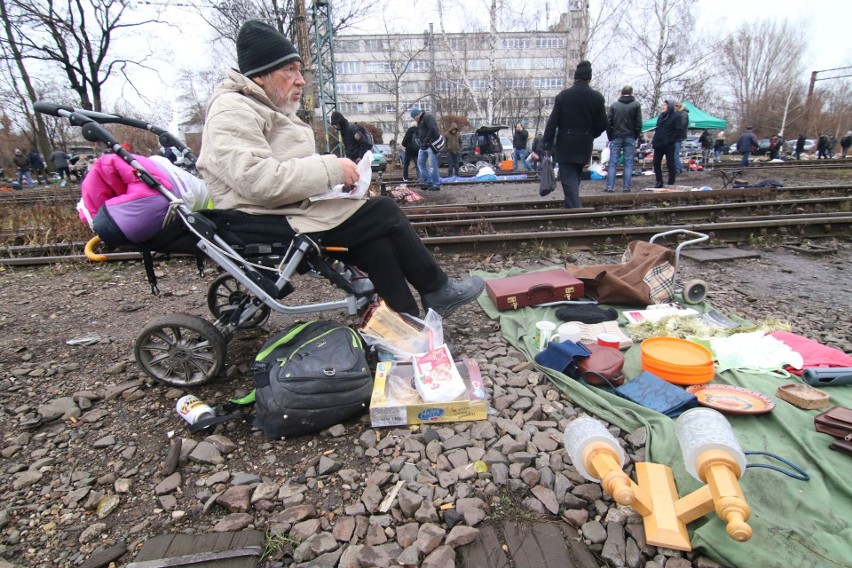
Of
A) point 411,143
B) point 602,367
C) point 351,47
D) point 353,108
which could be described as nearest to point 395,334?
point 602,367

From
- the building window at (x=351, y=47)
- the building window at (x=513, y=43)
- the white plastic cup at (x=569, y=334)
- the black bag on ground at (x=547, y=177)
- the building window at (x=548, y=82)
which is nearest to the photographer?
the white plastic cup at (x=569, y=334)

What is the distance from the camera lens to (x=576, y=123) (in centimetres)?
702

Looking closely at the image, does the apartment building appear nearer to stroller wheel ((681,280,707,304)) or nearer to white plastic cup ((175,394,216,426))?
stroller wheel ((681,280,707,304))

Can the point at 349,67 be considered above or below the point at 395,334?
above

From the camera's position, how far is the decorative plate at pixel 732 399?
2.21 metres

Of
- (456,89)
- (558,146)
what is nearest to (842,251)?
(558,146)

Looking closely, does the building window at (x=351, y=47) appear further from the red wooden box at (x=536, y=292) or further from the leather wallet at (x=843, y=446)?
the leather wallet at (x=843, y=446)

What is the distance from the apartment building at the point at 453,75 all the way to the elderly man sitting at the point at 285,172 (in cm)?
3804

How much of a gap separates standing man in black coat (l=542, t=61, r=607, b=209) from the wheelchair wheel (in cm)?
539

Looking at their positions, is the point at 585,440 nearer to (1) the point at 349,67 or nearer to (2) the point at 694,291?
(2) the point at 694,291

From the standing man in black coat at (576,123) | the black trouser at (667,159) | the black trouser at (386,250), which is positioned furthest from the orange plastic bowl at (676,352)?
the black trouser at (667,159)

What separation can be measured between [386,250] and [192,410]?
1413mm

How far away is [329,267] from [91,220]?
4.22ft

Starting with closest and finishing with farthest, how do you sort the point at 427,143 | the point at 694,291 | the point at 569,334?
the point at 569,334, the point at 694,291, the point at 427,143
